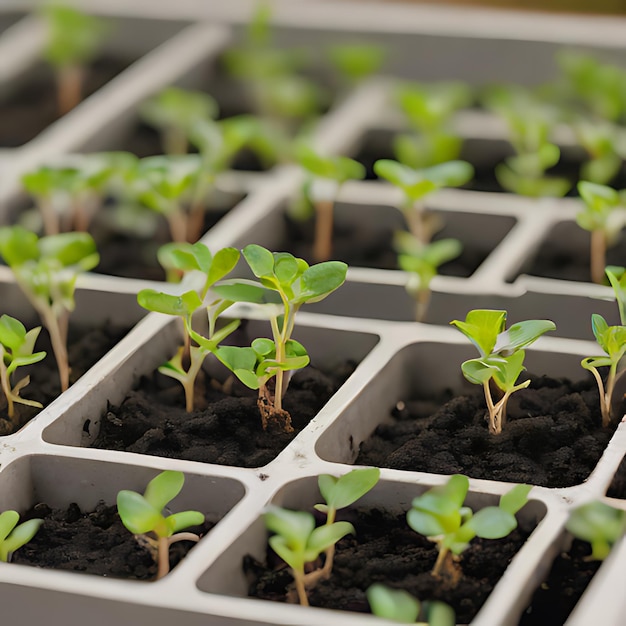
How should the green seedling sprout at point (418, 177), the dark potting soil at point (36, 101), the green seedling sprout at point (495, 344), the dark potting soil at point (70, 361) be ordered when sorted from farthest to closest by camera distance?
the dark potting soil at point (36, 101)
the green seedling sprout at point (418, 177)
the dark potting soil at point (70, 361)
the green seedling sprout at point (495, 344)

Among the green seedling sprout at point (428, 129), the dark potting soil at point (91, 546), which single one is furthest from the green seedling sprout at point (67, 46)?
the dark potting soil at point (91, 546)

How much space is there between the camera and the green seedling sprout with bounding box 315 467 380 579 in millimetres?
1034

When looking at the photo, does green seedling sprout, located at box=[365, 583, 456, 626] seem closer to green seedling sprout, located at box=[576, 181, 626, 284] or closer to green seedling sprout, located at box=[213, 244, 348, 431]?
green seedling sprout, located at box=[213, 244, 348, 431]

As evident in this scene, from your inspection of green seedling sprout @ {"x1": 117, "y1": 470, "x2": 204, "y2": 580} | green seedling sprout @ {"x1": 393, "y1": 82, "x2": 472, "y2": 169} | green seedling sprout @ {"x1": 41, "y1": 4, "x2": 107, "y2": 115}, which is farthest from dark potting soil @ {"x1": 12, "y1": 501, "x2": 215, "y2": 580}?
green seedling sprout @ {"x1": 41, "y1": 4, "x2": 107, "y2": 115}

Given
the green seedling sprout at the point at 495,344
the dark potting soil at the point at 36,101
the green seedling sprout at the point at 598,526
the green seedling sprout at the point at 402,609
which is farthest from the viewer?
the dark potting soil at the point at 36,101

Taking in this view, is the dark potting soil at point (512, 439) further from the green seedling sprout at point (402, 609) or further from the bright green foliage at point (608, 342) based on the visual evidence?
the green seedling sprout at point (402, 609)

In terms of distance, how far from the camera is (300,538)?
3.16 feet

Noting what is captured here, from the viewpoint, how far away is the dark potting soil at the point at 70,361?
4.43ft

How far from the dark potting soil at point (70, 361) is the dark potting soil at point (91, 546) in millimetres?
200

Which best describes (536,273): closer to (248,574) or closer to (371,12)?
(248,574)

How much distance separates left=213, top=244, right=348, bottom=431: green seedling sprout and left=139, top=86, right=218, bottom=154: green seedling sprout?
778 millimetres

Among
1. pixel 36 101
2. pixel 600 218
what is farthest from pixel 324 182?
pixel 36 101

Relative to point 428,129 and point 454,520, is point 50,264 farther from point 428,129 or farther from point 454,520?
point 428,129

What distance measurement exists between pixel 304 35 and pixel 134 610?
63.1 inches
